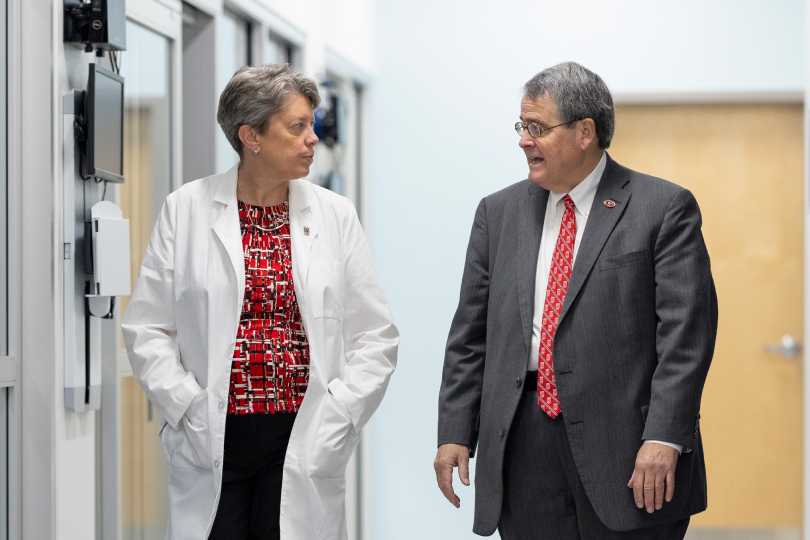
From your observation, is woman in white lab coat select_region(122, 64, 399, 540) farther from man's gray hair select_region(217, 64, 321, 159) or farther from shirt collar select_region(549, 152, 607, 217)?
shirt collar select_region(549, 152, 607, 217)

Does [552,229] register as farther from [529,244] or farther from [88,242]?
[88,242]

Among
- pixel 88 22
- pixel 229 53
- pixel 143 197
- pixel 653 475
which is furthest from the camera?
pixel 229 53

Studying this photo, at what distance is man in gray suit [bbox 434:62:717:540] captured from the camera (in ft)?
4.85

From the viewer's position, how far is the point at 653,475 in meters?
1.45

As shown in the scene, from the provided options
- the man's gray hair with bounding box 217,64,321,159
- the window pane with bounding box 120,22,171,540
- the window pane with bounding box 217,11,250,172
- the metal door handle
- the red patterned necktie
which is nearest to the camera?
the red patterned necktie

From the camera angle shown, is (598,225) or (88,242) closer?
(598,225)

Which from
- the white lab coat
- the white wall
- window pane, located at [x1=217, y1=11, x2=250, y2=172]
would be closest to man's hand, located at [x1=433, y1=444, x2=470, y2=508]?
the white lab coat

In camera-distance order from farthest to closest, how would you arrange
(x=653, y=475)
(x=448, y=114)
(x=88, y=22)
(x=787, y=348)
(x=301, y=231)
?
(x=448, y=114) < (x=787, y=348) < (x=88, y=22) < (x=301, y=231) < (x=653, y=475)

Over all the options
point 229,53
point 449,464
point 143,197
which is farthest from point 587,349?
point 229,53

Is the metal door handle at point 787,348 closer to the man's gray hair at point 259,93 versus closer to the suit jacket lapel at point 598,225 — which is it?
the suit jacket lapel at point 598,225

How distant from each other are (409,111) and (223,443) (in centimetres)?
250

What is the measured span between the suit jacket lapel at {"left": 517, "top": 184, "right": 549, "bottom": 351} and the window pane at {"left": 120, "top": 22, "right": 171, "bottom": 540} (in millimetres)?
1135

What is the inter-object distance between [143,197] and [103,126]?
1.63 ft

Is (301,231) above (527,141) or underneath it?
underneath
